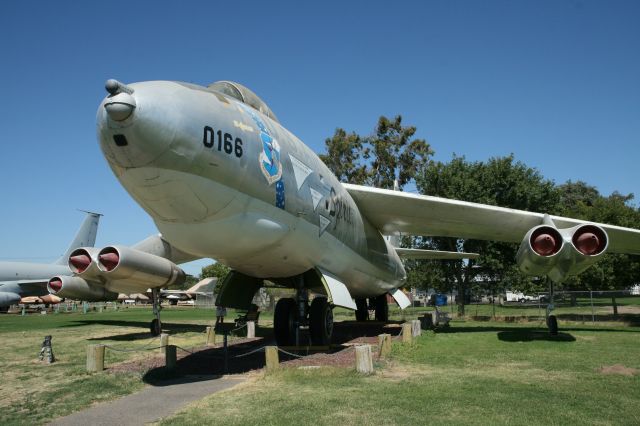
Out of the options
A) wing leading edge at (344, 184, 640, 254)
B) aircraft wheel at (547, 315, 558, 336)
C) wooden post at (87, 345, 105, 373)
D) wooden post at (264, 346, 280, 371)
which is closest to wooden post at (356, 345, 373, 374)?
wooden post at (264, 346, 280, 371)

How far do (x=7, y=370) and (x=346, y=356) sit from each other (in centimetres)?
665

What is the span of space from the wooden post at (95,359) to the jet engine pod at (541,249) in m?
8.81

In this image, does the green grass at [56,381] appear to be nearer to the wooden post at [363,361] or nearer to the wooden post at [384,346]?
the wooden post at [363,361]

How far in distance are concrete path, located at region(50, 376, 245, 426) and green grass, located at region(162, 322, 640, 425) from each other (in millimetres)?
327

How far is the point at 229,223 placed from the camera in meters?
7.02

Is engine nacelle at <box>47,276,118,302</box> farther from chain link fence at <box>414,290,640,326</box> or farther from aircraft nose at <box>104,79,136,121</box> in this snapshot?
chain link fence at <box>414,290,640,326</box>

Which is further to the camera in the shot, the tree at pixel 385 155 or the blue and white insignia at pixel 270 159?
the tree at pixel 385 155

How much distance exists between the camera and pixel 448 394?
6184 millimetres

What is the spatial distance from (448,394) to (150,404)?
3.76 meters

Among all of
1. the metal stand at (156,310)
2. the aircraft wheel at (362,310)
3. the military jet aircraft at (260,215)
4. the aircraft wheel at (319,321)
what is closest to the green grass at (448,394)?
the aircraft wheel at (319,321)

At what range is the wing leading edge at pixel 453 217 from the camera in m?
12.4

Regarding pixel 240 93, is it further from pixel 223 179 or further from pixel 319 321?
pixel 319 321

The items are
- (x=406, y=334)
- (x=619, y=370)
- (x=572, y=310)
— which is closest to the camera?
(x=619, y=370)

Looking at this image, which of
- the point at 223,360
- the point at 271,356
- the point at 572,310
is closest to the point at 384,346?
the point at 271,356
